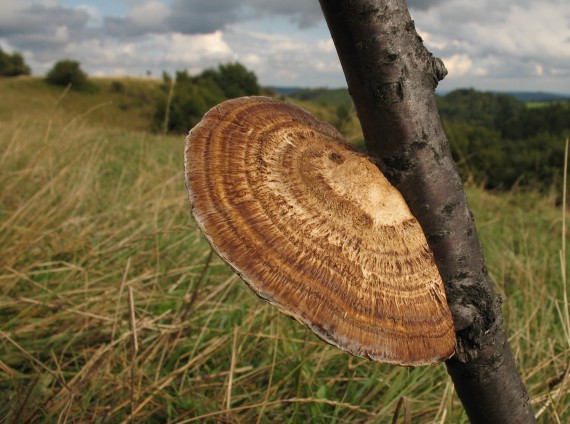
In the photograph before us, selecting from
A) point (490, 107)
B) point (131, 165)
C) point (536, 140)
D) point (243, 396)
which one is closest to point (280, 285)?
point (243, 396)

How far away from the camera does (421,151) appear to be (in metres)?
0.82

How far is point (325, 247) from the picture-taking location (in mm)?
774

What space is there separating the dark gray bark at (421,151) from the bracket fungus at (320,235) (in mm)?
33

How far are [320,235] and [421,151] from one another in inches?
9.1

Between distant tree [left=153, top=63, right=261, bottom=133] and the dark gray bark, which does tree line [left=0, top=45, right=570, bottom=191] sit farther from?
the dark gray bark

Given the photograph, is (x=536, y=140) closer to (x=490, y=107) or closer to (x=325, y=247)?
(x=490, y=107)

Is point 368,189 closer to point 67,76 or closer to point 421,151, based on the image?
point 421,151

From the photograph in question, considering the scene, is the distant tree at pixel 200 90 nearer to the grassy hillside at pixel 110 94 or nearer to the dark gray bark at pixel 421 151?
the grassy hillside at pixel 110 94

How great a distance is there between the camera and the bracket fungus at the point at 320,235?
0.72m

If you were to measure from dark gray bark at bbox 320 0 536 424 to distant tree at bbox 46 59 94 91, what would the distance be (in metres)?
50.9

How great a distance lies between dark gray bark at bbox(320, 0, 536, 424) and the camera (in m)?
0.77

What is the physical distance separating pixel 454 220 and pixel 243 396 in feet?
4.02

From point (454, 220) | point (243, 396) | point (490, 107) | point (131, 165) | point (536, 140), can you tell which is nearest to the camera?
point (454, 220)

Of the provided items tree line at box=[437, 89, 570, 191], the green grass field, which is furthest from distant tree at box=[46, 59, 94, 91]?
the green grass field
